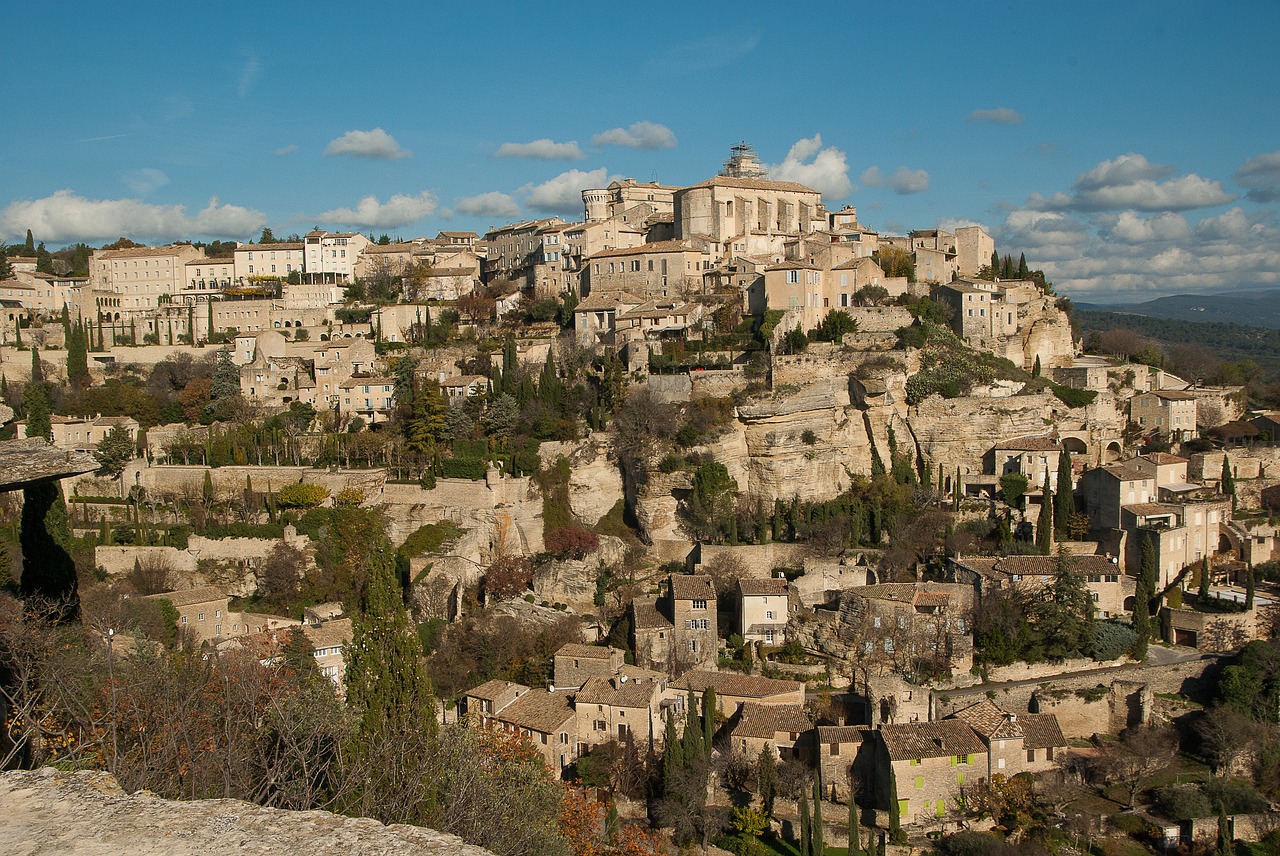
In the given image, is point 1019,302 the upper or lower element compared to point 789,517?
upper

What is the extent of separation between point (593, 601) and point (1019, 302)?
80.6 ft

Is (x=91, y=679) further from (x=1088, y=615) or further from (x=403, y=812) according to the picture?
(x=1088, y=615)

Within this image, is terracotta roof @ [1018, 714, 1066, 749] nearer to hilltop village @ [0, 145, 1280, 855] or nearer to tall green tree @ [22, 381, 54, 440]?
hilltop village @ [0, 145, 1280, 855]

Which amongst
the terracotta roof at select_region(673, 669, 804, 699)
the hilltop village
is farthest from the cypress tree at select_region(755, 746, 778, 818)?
the terracotta roof at select_region(673, 669, 804, 699)

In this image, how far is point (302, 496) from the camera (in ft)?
122

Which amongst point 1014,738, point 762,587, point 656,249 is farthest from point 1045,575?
point 656,249

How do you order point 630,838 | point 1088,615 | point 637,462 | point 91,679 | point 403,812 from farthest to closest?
point 637,462, point 1088,615, point 630,838, point 91,679, point 403,812

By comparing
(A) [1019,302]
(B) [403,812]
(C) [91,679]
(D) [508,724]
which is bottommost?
(D) [508,724]

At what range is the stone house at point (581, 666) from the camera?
2909 cm

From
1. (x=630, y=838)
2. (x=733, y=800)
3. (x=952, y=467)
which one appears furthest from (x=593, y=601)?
(x=952, y=467)

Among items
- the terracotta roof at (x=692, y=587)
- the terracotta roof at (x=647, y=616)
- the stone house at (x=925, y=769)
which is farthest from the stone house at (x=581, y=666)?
the stone house at (x=925, y=769)

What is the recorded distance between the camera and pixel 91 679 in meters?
16.4

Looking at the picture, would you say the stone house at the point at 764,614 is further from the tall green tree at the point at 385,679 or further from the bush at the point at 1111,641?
the tall green tree at the point at 385,679

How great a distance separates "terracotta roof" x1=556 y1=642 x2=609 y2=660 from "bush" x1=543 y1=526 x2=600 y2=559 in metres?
4.76
